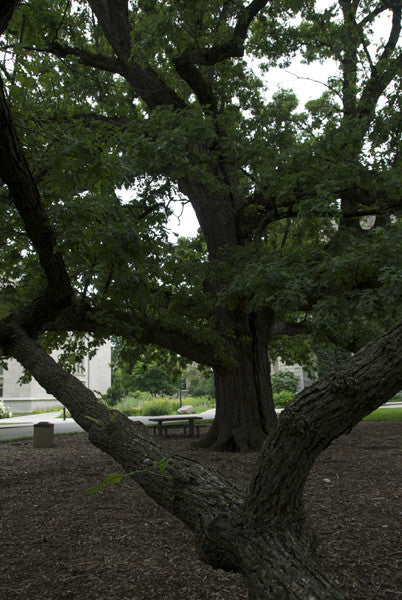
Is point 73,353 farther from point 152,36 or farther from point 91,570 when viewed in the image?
point 91,570

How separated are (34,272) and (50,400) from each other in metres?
33.3

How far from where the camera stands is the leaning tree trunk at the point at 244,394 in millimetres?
9789

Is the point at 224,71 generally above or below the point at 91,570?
above

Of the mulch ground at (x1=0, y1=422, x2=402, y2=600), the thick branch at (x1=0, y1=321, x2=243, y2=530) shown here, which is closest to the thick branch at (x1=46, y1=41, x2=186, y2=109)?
the thick branch at (x1=0, y1=321, x2=243, y2=530)

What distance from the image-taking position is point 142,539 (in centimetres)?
459

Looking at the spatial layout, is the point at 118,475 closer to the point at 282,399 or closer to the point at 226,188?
the point at 226,188

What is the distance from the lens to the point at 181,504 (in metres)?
3.10

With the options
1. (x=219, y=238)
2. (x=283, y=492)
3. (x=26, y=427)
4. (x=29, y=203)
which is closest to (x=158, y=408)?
(x=26, y=427)

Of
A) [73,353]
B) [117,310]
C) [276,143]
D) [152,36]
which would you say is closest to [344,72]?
[276,143]

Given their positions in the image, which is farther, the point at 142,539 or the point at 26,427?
the point at 26,427

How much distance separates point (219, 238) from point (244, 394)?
3382 mm

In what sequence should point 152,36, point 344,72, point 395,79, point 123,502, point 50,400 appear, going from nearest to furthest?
point 123,502 → point 152,36 → point 395,79 → point 344,72 → point 50,400

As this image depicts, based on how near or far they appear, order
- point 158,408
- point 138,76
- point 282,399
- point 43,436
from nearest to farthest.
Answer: point 138,76 < point 43,436 < point 158,408 < point 282,399

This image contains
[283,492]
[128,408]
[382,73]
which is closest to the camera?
[283,492]
